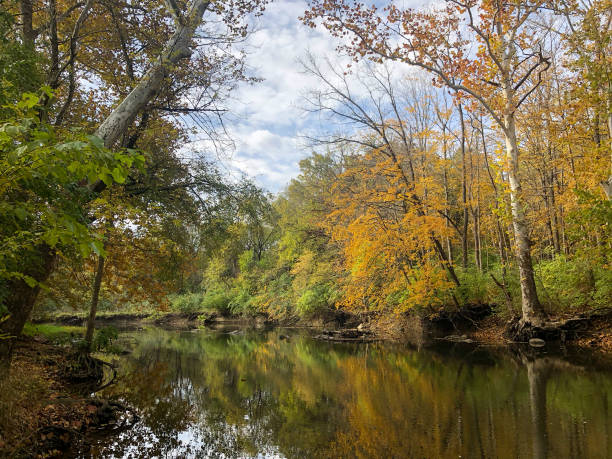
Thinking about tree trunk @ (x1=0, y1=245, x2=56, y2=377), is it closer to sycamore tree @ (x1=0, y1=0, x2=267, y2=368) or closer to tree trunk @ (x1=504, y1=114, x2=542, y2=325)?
sycamore tree @ (x1=0, y1=0, x2=267, y2=368)

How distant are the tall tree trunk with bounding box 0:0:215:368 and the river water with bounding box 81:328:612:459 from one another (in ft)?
6.42

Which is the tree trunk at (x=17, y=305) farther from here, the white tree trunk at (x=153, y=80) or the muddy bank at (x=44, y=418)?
the white tree trunk at (x=153, y=80)

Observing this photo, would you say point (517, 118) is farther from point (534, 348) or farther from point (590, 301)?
point (534, 348)

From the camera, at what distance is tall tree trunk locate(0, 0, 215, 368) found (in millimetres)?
4640

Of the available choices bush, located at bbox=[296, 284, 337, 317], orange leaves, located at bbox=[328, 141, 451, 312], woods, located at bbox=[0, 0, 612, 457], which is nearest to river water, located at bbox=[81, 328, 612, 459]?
woods, located at bbox=[0, 0, 612, 457]

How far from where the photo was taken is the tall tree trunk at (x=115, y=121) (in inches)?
183

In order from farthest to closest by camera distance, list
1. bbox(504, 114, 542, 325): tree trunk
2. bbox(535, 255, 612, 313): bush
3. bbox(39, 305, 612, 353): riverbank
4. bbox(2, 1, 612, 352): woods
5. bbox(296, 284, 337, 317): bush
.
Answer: bbox(296, 284, 337, 317): bush < bbox(504, 114, 542, 325): tree trunk < bbox(39, 305, 612, 353): riverbank < bbox(535, 255, 612, 313): bush < bbox(2, 1, 612, 352): woods

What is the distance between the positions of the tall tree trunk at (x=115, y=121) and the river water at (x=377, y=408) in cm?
196

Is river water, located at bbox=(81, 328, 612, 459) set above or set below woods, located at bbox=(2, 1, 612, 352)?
below

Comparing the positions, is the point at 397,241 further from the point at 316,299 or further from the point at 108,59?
the point at 108,59

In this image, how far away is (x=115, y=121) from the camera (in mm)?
5387

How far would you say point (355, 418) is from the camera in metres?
5.91

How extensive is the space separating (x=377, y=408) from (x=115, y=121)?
20.2ft

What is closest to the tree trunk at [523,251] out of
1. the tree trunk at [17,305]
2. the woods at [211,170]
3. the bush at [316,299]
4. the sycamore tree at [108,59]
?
the woods at [211,170]
